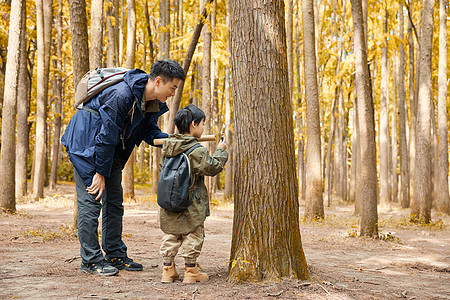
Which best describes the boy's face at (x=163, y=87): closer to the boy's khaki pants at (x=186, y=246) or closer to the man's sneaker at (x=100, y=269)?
the boy's khaki pants at (x=186, y=246)

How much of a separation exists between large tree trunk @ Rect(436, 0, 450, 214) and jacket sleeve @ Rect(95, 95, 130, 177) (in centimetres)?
1174

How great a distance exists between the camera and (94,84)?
→ 3.98 metres

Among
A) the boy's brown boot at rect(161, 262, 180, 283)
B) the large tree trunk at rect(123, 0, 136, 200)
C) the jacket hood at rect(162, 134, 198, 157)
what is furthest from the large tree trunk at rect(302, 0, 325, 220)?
the boy's brown boot at rect(161, 262, 180, 283)

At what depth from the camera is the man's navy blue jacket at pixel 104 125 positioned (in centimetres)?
377

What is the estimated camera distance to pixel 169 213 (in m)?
3.81

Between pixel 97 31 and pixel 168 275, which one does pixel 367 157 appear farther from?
pixel 97 31

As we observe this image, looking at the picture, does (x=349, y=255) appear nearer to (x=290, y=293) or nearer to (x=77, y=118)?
(x=290, y=293)

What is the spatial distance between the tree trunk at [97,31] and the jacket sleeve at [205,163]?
483 cm

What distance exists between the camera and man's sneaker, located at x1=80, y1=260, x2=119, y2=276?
3961mm

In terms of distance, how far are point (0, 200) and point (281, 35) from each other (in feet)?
24.7

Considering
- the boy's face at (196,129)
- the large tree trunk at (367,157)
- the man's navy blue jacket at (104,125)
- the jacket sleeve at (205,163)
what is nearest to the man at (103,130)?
the man's navy blue jacket at (104,125)

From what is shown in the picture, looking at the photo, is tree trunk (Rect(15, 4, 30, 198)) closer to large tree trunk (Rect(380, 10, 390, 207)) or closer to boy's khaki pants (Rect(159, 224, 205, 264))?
boy's khaki pants (Rect(159, 224, 205, 264))

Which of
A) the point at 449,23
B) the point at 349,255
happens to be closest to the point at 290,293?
the point at 349,255

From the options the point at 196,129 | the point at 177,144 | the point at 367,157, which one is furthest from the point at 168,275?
the point at 367,157
